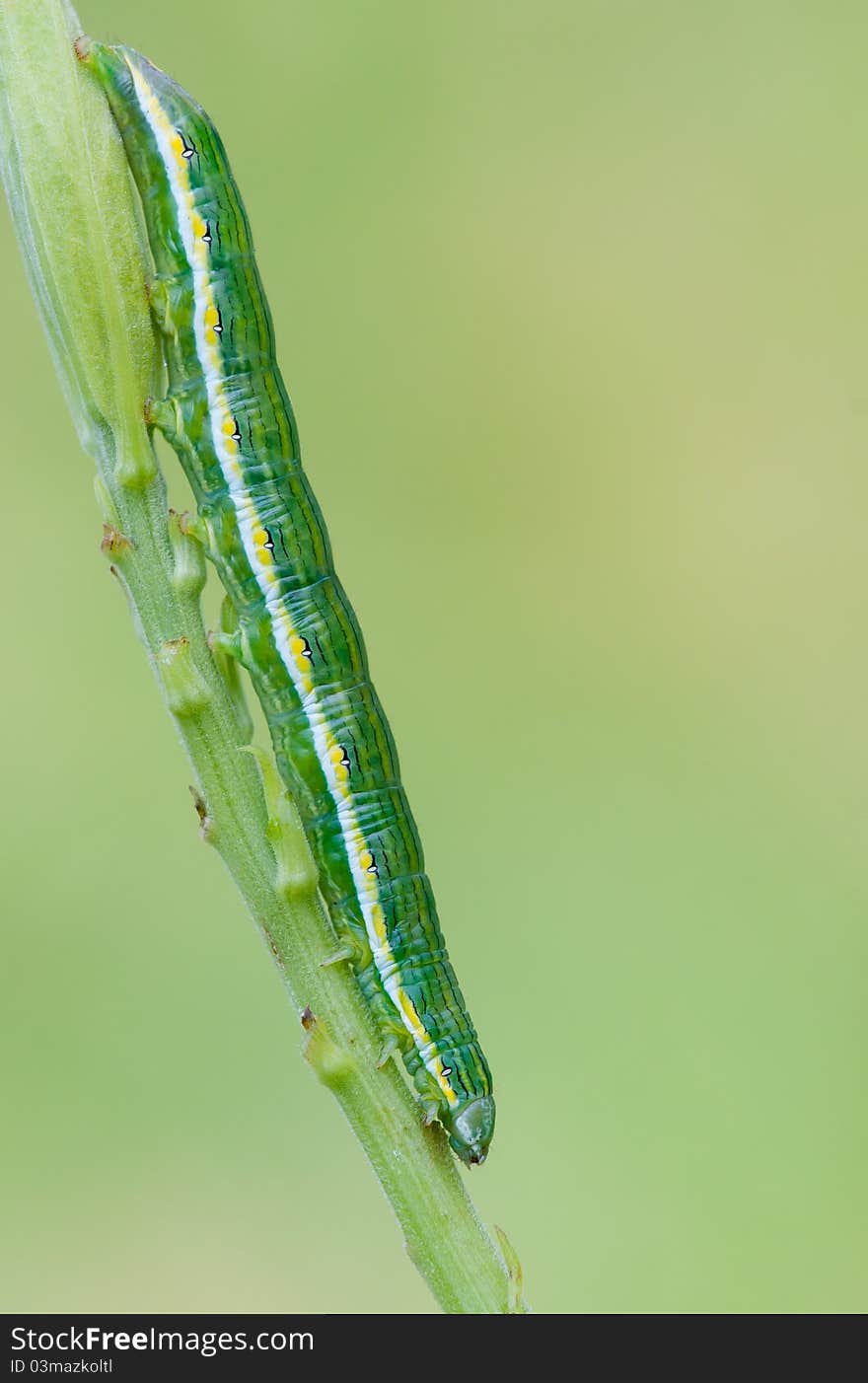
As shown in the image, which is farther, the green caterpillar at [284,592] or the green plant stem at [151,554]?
the green caterpillar at [284,592]

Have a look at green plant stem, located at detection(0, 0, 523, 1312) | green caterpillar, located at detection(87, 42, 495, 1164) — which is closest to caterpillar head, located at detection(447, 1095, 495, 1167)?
green caterpillar, located at detection(87, 42, 495, 1164)

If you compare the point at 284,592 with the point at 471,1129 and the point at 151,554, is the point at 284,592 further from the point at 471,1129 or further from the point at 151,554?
the point at 471,1129

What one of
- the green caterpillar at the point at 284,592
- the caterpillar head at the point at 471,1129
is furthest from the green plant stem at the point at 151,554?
the caterpillar head at the point at 471,1129

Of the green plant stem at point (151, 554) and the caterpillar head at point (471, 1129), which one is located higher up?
the green plant stem at point (151, 554)

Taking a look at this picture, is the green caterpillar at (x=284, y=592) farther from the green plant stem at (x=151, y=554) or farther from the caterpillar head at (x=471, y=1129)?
the green plant stem at (x=151, y=554)

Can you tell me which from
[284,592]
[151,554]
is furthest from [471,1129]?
[151,554]
